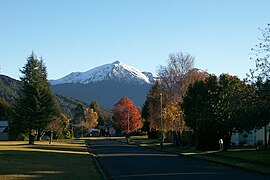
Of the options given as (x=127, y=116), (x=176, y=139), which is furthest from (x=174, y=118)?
(x=127, y=116)

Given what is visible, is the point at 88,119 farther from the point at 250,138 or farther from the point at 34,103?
the point at 250,138

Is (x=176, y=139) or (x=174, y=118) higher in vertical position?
(x=174, y=118)

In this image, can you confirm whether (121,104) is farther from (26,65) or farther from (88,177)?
(88,177)

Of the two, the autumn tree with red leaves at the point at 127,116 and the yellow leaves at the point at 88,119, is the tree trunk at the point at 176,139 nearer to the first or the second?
the autumn tree with red leaves at the point at 127,116

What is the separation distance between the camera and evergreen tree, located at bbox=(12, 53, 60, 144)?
74312 mm

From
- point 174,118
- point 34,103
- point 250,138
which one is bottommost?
point 250,138

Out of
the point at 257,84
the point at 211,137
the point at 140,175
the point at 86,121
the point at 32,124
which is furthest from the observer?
the point at 86,121

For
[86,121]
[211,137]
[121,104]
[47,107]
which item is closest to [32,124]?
[47,107]

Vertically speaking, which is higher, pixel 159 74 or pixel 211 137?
pixel 159 74

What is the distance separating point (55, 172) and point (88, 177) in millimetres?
2893

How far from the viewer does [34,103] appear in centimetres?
7438

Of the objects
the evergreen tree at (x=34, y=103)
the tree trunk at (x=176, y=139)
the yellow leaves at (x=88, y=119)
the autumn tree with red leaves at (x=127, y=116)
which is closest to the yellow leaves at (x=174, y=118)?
the tree trunk at (x=176, y=139)

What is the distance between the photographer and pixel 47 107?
7519cm

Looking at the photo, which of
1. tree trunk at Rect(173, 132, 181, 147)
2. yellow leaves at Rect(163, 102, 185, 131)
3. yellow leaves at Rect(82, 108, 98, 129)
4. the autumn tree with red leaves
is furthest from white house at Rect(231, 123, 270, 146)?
yellow leaves at Rect(82, 108, 98, 129)
